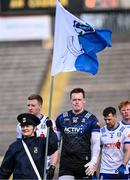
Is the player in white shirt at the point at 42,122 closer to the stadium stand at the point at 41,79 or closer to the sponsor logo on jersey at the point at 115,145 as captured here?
the sponsor logo on jersey at the point at 115,145

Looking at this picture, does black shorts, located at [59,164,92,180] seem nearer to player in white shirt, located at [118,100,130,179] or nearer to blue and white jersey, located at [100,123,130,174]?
blue and white jersey, located at [100,123,130,174]

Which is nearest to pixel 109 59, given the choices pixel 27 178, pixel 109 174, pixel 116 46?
pixel 116 46

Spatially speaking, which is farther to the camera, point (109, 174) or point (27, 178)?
point (109, 174)

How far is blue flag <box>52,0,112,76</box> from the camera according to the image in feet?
31.7

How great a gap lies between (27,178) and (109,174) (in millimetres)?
2028

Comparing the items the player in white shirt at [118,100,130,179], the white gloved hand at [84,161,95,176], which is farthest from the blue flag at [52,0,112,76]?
the white gloved hand at [84,161,95,176]

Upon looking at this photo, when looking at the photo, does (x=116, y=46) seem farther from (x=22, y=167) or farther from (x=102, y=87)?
(x=22, y=167)

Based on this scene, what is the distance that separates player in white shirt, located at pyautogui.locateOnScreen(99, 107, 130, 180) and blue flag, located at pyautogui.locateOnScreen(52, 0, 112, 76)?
0.90m

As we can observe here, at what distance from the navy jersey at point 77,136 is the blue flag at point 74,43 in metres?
0.62

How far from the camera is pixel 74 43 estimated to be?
32.2ft

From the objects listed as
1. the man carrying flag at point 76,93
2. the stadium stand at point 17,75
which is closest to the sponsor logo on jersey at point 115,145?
the man carrying flag at point 76,93

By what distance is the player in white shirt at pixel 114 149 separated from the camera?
1027 centimetres

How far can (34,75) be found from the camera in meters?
25.7

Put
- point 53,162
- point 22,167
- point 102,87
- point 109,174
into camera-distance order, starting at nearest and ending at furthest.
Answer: point 22,167, point 53,162, point 109,174, point 102,87
